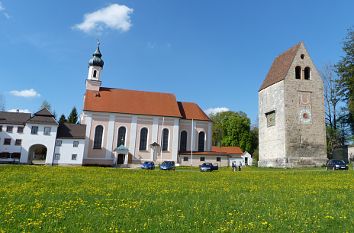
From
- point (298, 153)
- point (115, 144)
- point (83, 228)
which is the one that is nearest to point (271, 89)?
point (298, 153)

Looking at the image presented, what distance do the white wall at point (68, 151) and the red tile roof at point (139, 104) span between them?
6190 mm

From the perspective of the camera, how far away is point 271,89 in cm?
4559

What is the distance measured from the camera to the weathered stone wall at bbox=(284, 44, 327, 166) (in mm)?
40750

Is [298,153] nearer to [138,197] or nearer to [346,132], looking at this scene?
[346,132]

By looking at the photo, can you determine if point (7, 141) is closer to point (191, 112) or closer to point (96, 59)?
point (96, 59)

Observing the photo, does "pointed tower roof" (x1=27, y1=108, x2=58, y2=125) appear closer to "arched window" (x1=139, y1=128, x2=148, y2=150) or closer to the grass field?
"arched window" (x1=139, y1=128, x2=148, y2=150)

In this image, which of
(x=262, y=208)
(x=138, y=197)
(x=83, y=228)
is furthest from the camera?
(x=138, y=197)

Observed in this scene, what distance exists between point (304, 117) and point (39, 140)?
3958cm

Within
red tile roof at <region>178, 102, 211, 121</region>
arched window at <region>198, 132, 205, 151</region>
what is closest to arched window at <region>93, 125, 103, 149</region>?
red tile roof at <region>178, 102, 211, 121</region>

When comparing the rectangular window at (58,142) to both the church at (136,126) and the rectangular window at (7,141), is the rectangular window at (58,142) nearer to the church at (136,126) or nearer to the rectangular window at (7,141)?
the church at (136,126)

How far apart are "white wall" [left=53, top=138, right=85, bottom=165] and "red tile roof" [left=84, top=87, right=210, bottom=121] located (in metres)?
6.19

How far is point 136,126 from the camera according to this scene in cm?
5338

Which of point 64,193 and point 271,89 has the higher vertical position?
point 271,89

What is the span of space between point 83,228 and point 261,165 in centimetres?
4222
